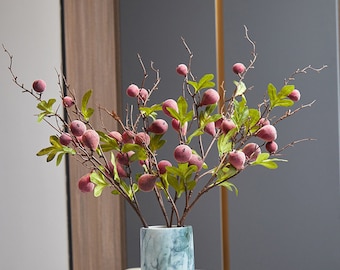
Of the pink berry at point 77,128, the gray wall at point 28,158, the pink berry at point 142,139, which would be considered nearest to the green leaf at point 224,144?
the pink berry at point 142,139

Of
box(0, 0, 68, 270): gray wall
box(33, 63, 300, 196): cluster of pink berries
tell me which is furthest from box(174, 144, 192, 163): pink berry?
box(0, 0, 68, 270): gray wall

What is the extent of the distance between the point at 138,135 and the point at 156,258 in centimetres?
20

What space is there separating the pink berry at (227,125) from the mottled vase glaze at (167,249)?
177 mm

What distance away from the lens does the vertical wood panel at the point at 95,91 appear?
242cm

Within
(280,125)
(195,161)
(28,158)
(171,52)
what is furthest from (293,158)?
(195,161)

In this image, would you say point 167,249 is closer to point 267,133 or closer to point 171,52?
point 267,133

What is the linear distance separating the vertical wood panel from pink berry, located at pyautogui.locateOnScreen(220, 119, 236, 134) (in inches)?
55.0

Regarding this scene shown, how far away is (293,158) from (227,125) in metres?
1.36

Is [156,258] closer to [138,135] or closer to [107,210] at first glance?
[138,135]

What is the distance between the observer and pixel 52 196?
2.35 metres

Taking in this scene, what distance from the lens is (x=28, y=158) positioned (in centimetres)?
228

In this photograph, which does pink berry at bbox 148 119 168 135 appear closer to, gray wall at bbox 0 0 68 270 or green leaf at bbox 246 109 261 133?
green leaf at bbox 246 109 261 133

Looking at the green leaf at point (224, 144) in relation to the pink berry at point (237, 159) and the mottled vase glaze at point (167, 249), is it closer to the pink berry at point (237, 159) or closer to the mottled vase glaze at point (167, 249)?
the pink berry at point (237, 159)

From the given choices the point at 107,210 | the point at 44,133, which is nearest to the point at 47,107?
the point at 44,133
